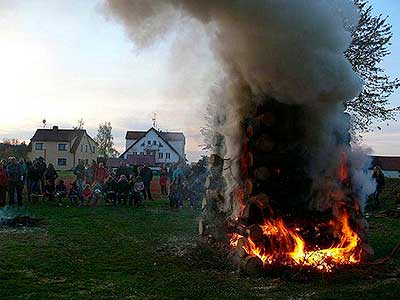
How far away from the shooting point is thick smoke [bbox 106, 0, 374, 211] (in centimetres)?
723

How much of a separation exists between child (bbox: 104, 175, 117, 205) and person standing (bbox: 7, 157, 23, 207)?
2915 mm

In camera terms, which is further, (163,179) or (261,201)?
(163,179)

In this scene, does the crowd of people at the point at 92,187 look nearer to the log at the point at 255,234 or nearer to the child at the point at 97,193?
the child at the point at 97,193

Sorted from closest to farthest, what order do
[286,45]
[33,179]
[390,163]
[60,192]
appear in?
[286,45], [60,192], [33,179], [390,163]

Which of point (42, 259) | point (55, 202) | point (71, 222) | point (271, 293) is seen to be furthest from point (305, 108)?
point (55, 202)

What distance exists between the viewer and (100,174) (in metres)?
19.4

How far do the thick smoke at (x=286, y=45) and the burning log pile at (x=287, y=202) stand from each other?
340 mm

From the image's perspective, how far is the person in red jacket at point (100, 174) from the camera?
1924 centimetres

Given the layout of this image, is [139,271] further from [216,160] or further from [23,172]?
[23,172]

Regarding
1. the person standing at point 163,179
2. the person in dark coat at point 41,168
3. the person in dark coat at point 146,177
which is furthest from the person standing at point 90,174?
the person standing at point 163,179

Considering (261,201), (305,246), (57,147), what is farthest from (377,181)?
(57,147)

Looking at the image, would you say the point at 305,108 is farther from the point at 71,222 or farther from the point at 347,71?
the point at 71,222

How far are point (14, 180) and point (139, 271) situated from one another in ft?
34.8

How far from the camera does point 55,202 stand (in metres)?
18.2
